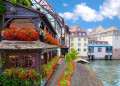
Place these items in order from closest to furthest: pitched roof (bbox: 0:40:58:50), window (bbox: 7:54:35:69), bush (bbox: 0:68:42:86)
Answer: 1. pitched roof (bbox: 0:40:58:50)
2. bush (bbox: 0:68:42:86)
3. window (bbox: 7:54:35:69)

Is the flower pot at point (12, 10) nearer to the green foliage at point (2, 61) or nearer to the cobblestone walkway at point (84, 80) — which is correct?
the green foliage at point (2, 61)

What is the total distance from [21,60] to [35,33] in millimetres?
2172

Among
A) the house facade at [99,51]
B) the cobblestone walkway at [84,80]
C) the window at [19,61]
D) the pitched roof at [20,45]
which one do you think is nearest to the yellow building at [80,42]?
the house facade at [99,51]

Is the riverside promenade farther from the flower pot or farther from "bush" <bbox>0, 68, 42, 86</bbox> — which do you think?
the flower pot

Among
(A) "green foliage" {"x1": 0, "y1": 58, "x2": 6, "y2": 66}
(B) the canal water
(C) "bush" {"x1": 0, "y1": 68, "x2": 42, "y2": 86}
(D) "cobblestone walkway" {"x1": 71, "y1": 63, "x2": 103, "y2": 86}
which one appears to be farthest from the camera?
(B) the canal water

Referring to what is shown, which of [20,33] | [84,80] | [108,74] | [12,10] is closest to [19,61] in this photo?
[20,33]

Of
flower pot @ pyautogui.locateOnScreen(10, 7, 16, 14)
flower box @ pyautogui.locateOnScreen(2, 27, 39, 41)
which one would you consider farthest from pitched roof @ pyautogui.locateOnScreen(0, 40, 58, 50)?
flower pot @ pyautogui.locateOnScreen(10, 7, 16, 14)

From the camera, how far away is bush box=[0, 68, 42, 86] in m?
8.06

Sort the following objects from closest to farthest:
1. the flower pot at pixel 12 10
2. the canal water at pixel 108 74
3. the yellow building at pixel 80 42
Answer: the flower pot at pixel 12 10, the canal water at pixel 108 74, the yellow building at pixel 80 42

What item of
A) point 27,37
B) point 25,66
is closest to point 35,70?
point 25,66

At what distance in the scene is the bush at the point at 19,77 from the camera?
26.5ft

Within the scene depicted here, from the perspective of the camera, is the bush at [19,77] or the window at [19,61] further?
the window at [19,61]

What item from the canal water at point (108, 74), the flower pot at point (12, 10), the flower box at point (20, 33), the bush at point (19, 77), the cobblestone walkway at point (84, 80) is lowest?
the canal water at point (108, 74)

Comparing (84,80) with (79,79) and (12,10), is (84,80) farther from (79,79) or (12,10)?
(12,10)
